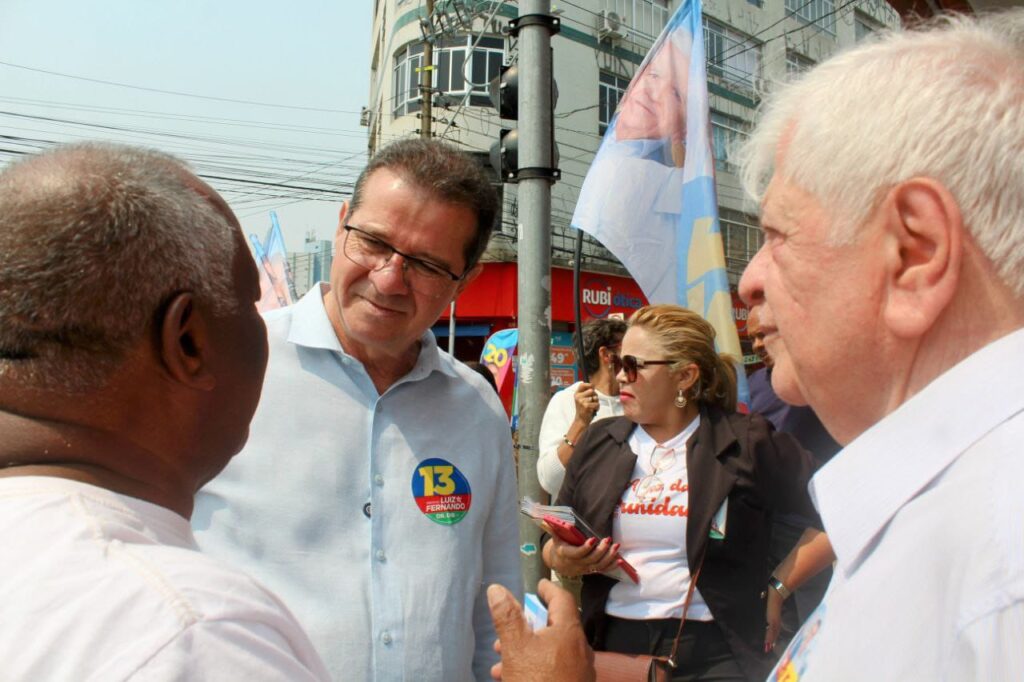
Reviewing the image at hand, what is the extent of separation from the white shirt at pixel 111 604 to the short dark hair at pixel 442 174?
1.43m

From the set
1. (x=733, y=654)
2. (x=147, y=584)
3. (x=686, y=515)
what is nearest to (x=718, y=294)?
(x=686, y=515)

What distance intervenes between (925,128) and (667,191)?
11.8 ft

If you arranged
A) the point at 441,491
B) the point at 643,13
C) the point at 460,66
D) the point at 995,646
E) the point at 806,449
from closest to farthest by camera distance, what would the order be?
the point at 995,646
the point at 441,491
the point at 806,449
the point at 460,66
the point at 643,13

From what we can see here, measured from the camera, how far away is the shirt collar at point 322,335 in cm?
207

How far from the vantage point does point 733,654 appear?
283cm

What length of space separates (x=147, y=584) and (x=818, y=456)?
3.28 metres

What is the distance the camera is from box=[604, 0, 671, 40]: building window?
2250 centimetres

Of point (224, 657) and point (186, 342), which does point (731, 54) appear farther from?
point (224, 657)

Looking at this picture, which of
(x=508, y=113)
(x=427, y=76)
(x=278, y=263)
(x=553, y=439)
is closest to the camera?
(x=553, y=439)

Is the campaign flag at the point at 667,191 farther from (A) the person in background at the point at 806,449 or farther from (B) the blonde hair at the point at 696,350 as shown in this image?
(B) the blonde hair at the point at 696,350

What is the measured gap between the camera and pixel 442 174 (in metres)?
2.17

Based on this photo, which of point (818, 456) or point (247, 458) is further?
point (818, 456)

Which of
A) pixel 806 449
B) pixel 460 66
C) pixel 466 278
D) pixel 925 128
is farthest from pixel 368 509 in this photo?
pixel 460 66

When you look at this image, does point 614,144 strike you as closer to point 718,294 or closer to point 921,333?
point 718,294
